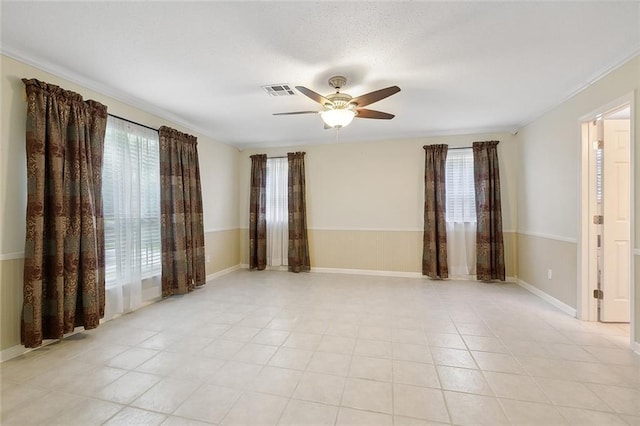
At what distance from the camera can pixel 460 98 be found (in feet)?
11.2

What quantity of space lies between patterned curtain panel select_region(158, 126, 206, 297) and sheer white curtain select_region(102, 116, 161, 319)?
A: 91 millimetres

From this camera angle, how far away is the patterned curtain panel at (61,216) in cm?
239

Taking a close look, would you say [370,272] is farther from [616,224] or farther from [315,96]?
[315,96]

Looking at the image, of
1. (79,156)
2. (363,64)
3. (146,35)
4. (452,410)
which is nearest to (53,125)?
(79,156)

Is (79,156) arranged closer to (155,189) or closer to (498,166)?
(155,189)

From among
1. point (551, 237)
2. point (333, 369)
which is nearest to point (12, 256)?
point (333, 369)

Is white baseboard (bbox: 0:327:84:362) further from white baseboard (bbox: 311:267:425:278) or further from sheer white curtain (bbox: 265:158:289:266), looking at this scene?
white baseboard (bbox: 311:267:425:278)

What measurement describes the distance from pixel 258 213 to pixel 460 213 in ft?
12.4

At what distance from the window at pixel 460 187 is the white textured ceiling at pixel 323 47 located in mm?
1324

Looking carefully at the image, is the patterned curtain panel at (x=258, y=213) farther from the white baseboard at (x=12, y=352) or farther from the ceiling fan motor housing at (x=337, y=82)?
the white baseboard at (x=12, y=352)

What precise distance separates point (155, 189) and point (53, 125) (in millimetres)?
1393

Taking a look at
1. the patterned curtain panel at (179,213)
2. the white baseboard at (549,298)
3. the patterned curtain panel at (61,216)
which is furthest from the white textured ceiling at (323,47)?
the white baseboard at (549,298)

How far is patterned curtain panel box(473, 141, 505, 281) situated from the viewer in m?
4.61

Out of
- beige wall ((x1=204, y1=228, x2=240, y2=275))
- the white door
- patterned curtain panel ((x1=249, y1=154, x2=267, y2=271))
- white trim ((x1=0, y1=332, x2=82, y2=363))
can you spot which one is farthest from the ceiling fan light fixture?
white trim ((x1=0, y1=332, x2=82, y2=363))
